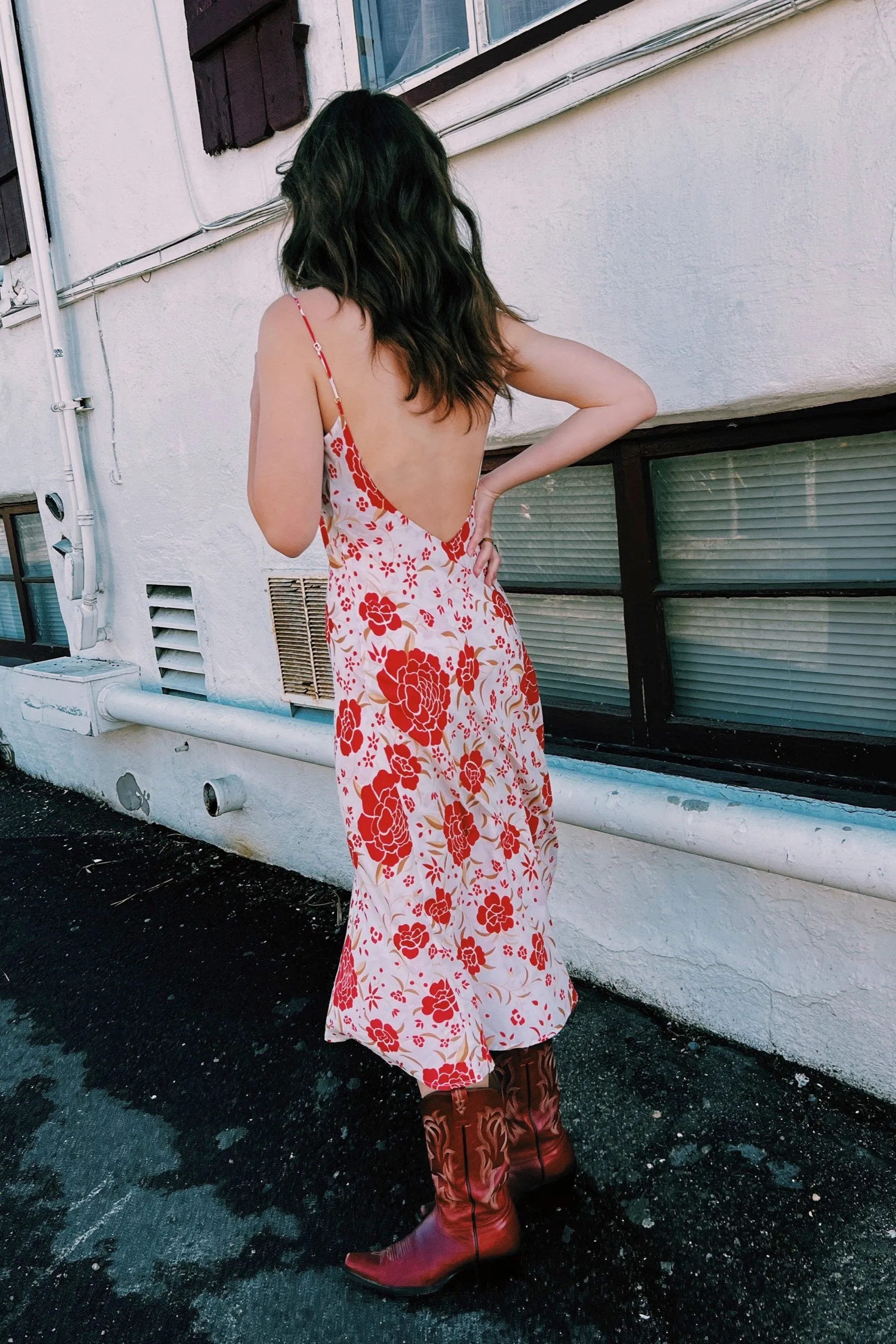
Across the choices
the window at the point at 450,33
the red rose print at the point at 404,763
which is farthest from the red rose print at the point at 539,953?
the window at the point at 450,33

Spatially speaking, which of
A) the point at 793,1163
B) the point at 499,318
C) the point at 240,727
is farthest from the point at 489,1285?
the point at 240,727

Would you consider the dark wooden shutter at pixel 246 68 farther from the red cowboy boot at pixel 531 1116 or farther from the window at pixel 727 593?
the red cowboy boot at pixel 531 1116

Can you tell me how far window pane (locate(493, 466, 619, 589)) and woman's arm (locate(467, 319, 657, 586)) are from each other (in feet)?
2.46

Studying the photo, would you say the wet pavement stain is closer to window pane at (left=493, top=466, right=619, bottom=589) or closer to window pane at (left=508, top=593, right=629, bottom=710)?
window pane at (left=508, top=593, right=629, bottom=710)

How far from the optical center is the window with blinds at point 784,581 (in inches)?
86.5

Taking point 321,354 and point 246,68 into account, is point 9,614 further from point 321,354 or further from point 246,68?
point 321,354

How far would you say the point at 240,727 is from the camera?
11.9 feet

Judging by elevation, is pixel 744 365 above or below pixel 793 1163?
above

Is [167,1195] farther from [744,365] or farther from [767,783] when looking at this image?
[744,365]

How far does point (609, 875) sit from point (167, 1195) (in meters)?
1.33

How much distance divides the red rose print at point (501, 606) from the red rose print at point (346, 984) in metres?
0.67

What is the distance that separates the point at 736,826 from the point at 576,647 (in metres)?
0.78

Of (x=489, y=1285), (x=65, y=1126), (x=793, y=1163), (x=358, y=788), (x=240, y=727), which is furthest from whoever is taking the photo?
(x=240, y=727)

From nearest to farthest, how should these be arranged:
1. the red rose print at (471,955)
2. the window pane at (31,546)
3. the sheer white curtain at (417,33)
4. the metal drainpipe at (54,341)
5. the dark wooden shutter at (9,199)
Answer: the red rose print at (471,955), the sheer white curtain at (417,33), the metal drainpipe at (54,341), the dark wooden shutter at (9,199), the window pane at (31,546)
